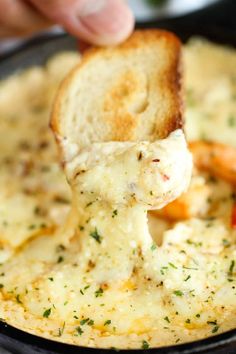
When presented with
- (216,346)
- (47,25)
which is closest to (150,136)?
(216,346)

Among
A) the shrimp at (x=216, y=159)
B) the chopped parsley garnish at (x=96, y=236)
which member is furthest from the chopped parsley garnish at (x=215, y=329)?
the shrimp at (x=216, y=159)

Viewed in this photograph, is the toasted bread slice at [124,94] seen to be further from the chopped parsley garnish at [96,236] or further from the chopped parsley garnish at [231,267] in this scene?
the chopped parsley garnish at [231,267]

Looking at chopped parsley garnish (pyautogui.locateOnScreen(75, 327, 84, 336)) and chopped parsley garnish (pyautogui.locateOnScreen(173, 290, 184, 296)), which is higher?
chopped parsley garnish (pyautogui.locateOnScreen(173, 290, 184, 296))

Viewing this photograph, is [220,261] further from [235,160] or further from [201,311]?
[235,160]

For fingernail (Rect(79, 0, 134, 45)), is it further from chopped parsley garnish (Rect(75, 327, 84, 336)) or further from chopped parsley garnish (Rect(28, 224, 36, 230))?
chopped parsley garnish (Rect(75, 327, 84, 336))

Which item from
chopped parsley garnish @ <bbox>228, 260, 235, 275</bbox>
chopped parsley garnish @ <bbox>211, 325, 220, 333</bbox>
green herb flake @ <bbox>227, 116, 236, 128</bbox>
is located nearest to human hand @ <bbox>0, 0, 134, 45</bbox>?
green herb flake @ <bbox>227, 116, 236, 128</bbox>
